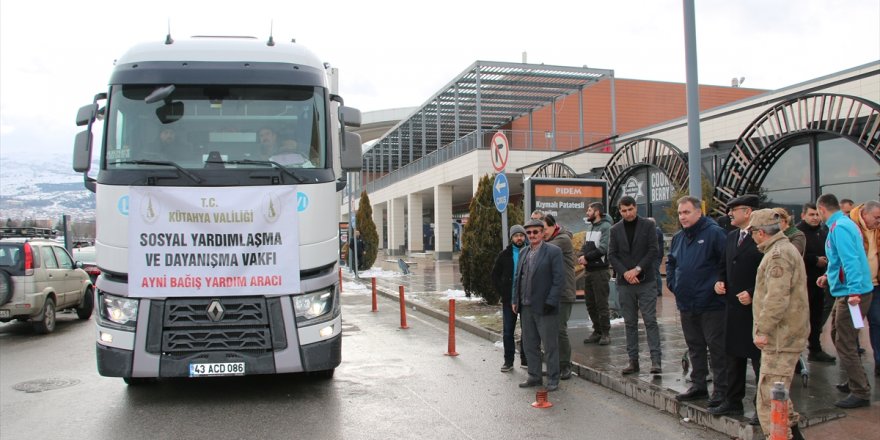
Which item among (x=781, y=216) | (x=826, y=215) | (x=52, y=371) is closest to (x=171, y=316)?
(x=52, y=371)

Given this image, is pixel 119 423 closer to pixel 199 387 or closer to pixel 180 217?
pixel 199 387

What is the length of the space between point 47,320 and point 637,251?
10.9m

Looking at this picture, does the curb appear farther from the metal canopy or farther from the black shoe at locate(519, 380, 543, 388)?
the metal canopy

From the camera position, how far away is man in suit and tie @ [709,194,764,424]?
5062 mm

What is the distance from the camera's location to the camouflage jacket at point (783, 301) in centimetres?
450

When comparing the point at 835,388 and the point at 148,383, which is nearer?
the point at 835,388

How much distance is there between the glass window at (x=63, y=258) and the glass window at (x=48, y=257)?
202 mm

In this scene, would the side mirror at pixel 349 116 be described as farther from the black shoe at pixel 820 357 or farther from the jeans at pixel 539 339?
the black shoe at pixel 820 357

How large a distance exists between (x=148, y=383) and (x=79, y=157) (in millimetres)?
2702

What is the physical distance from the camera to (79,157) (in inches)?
259

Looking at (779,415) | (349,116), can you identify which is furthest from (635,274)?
(349,116)

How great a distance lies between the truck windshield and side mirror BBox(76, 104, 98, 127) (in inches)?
14.3

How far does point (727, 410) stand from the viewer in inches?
210

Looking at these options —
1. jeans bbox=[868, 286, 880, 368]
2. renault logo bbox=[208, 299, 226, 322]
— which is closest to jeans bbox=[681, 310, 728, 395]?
jeans bbox=[868, 286, 880, 368]
